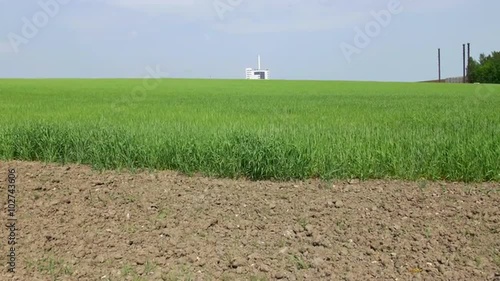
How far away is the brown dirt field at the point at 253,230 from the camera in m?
3.83

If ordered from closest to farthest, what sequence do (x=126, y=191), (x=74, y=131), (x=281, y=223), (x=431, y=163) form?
(x=281, y=223) → (x=126, y=191) → (x=431, y=163) → (x=74, y=131)

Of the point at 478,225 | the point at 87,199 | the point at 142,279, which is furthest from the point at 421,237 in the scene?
the point at 87,199

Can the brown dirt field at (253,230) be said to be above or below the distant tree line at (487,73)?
below

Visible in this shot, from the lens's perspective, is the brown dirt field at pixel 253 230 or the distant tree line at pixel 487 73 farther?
the distant tree line at pixel 487 73

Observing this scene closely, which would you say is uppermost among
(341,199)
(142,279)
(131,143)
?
(131,143)

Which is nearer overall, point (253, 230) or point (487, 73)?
point (253, 230)

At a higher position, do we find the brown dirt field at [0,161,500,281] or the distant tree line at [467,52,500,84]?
the distant tree line at [467,52,500,84]

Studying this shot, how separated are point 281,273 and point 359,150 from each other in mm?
2669

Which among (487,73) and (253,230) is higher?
(487,73)

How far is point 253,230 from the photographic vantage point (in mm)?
4281

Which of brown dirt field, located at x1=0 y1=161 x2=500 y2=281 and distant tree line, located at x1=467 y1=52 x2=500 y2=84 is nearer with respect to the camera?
brown dirt field, located at x1=0 y1=161 x2=500 y2=281

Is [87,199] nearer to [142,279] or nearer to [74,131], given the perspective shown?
[142,279]

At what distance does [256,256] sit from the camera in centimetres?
391

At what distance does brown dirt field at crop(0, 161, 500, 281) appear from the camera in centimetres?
383
